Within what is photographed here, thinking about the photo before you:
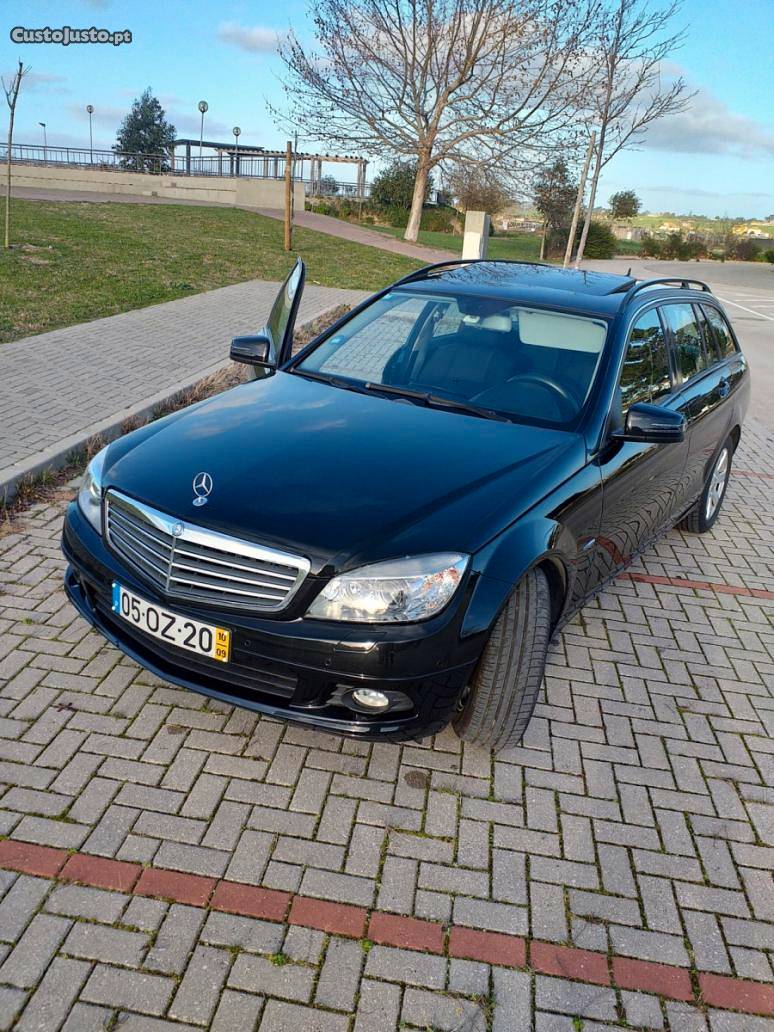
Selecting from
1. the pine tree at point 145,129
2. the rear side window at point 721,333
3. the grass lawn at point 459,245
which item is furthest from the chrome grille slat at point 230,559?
the pine tree at point 145,129

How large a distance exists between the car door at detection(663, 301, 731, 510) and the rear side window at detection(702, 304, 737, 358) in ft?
0.40

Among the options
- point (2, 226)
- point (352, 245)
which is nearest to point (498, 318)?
point (2, 226)

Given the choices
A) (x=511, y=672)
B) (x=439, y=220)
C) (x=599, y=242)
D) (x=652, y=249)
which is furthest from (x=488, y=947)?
(x=652, y=249)

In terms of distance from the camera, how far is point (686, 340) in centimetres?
504

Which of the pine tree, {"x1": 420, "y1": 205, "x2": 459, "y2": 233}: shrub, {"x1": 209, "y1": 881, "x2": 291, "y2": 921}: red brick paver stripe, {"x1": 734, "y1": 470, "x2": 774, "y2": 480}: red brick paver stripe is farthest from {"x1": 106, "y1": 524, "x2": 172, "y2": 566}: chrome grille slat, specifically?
the pine tree

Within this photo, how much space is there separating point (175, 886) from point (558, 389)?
8.54 ft

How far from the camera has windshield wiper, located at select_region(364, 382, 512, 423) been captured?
12.6ft

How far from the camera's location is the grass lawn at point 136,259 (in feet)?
39.8

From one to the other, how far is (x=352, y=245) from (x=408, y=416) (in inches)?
925

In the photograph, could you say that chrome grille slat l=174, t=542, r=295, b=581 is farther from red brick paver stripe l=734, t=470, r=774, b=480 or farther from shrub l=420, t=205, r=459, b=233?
shrub l=420, t=205, r=459, b=233

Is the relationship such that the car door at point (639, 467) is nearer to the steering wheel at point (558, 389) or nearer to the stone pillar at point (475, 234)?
the steering wheel at point (558, 389)

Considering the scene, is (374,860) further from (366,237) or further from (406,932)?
(366,237)

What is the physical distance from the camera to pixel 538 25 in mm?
29000

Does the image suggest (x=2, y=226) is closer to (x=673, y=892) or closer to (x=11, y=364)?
(x=11, y=364)
